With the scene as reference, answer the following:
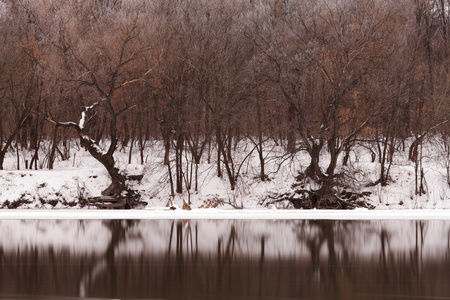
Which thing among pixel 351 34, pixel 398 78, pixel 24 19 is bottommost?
pixel 398 78

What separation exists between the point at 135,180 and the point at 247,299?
2531 centimetres

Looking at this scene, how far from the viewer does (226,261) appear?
13.9m

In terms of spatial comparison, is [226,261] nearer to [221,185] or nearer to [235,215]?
[235,215]

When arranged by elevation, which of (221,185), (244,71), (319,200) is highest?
(244,71)

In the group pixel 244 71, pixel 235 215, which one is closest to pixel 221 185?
pixel 244 71

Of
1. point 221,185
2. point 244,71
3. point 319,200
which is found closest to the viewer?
point 319,200

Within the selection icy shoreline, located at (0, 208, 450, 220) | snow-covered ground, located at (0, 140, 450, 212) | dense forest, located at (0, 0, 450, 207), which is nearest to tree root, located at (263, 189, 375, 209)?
dense forest, located at (0, 0, 450, 207)

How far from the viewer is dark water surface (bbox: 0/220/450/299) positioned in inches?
425

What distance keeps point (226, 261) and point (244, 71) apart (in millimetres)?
21536

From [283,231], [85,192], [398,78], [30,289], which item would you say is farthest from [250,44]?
[30,289]

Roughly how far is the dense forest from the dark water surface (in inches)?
494

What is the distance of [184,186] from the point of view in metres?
35.2

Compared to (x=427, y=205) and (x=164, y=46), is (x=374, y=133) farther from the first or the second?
(x=164, y=46)

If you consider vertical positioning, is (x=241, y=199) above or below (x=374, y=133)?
below
